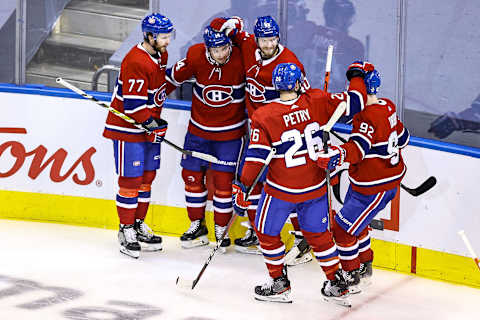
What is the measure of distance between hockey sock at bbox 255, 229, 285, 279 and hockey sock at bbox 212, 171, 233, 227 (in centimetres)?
91

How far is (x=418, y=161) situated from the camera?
191 inches

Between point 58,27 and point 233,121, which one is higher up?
point 58,27

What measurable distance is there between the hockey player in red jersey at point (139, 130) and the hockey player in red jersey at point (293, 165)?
2.96ft

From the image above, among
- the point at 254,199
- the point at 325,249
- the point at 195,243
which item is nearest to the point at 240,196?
the point at 325,249

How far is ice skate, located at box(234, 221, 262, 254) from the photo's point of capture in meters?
5.31

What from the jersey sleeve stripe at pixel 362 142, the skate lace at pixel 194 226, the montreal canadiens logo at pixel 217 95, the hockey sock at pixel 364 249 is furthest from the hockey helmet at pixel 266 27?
the skate lace at pixel 194 226

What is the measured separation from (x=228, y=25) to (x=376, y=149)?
1178 mm

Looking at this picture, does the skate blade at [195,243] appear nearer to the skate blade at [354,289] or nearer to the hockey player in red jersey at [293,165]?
the hockey player in red jersey at [293,165]

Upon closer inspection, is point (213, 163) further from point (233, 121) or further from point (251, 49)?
point (251, 49)

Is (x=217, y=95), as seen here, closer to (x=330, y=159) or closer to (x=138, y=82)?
(x=138, y=82)

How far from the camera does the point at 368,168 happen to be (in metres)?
4.46

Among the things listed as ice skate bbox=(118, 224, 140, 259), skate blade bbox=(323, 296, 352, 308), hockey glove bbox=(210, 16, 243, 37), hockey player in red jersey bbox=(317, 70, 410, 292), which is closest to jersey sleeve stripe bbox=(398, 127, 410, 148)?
hockey player in red jersey bbox=(317, 70, 410, 292)

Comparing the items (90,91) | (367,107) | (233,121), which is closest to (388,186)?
(367,107)

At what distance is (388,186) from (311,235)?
0.51 m
